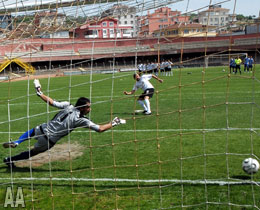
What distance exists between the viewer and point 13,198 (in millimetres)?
5531

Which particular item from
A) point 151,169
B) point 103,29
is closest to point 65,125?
point 151,169

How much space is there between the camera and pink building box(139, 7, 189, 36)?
6.42m

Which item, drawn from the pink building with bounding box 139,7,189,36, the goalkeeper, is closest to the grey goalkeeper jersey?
the goalkeeper

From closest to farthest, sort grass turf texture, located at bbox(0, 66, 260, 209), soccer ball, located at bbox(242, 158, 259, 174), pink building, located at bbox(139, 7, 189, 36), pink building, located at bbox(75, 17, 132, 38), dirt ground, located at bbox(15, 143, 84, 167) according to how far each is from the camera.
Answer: grass turf texture, located at bbox(0, 66, 260, 209) → soccer ball, located at bbox(242, 158, 259, 174) → pink building, located at bbox(139, 7, 189, 36) → pink building, located at bbox(75, 17, 132, 38) → dirt ground, located at bbox(15, 143, 84, 167)

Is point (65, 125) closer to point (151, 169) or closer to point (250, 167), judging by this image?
point (151, 169)

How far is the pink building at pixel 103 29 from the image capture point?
662 cm

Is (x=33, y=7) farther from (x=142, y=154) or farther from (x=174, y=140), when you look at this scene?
(x=174, y=140)

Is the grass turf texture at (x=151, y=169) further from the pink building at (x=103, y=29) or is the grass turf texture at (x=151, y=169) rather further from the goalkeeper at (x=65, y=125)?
the pink building at (x=103, y=29)

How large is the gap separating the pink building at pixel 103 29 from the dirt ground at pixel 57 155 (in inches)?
87.9

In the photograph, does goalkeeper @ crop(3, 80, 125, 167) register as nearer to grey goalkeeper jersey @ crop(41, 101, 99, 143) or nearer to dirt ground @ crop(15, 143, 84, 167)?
grey goalkeeper jersey @ crop(41, 101, 99, 143)

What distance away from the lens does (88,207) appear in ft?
16.8

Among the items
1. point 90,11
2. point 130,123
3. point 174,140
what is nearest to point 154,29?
point 90,11

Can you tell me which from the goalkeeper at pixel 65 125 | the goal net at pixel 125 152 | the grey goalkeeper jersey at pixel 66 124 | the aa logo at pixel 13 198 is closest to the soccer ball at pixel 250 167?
the goal net at pixel 125 152

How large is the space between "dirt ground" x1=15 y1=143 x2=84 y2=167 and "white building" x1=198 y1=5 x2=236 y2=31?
340cm
